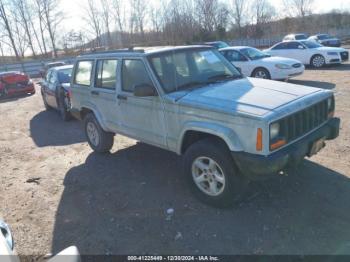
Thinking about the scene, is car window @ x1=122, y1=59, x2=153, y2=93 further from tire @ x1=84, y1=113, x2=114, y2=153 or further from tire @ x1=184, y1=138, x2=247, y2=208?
tire @ x1=84, y1=113, x2=114, y2=153

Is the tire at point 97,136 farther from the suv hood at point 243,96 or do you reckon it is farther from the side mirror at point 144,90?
the suv hood at point 243,96

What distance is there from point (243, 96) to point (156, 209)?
1816 millimetres

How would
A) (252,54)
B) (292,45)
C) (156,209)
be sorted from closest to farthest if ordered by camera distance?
(156,209) < (252,54) < (292,45)

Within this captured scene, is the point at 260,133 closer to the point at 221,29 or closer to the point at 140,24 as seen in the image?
the point at 221,29

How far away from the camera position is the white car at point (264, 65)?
39.5 feet

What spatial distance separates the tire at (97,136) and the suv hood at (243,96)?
2.28 meters

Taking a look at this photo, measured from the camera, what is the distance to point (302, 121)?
3938mm

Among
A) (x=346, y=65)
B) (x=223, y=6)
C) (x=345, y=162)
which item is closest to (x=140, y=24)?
(x=223, y=6)

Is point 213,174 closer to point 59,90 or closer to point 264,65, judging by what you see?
point 59,90

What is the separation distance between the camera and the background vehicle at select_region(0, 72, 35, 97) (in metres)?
16.9

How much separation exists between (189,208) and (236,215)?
61 cm

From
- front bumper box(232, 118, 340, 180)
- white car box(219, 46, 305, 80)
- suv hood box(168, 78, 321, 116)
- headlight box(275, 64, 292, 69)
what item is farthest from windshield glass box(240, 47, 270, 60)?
front bumper box(232, 118, 340, 180)

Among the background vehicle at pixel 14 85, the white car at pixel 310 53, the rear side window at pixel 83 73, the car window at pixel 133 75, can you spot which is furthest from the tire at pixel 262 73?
the background vehicle at pixel 14 85

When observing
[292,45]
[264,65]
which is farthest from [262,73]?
[292,45]
